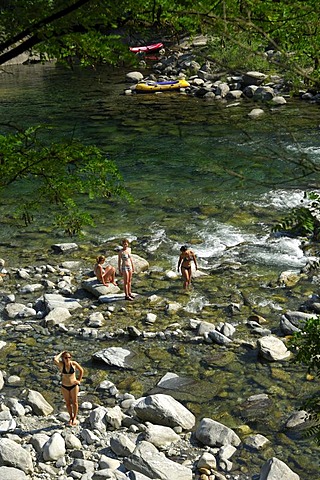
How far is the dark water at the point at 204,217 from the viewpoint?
11266 millimetres

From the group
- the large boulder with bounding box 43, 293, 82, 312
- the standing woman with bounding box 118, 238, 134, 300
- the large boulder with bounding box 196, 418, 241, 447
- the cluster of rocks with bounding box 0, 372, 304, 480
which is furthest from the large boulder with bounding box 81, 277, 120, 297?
the large boulder with bounding box 196, 418, 241, 447

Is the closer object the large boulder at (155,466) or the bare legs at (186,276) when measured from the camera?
the large boulder at (155,466)

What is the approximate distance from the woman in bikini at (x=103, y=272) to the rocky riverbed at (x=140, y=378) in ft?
1.31

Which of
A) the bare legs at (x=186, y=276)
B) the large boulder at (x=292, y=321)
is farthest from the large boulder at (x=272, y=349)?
the bare legs at (x=186, y=276)

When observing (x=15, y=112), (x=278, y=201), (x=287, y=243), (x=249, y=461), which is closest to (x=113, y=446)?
(x=249, y=461)

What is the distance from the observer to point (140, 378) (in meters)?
12.6

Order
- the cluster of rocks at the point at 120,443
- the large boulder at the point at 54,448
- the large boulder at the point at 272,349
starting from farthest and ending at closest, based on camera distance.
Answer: the large boulder at the point at 272,349 → the large boulder at the point at 54,448 → the cluster of rocks at the point at 120,443

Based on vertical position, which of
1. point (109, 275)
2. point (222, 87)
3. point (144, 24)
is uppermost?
point (144, 24)

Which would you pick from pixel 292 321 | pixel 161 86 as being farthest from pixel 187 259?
pixel 161 86

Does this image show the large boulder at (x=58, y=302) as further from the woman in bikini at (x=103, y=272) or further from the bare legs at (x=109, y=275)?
the bare legs at (x=109, y=275)

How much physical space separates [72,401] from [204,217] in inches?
430

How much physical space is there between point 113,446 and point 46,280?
781 cm

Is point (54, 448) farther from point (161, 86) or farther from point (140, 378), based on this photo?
point (161, 86)

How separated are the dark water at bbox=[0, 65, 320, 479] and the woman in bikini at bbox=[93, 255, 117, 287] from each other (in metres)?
0.88
